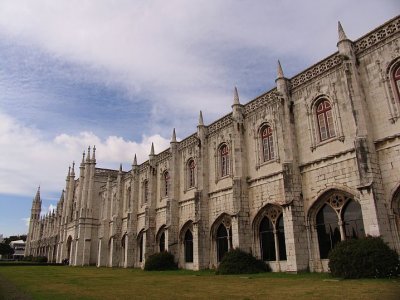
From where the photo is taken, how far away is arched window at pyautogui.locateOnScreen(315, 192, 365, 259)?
1723 centimetres

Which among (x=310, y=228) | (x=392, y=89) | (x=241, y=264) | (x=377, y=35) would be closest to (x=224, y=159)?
(x=241, y=264)

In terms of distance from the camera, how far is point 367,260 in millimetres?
13938

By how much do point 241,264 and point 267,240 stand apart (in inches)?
96.4

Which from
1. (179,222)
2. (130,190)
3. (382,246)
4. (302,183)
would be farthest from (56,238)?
(382,246)

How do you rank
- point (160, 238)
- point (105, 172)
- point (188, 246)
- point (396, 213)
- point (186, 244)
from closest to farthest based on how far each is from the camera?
point (396, 213) → point (188, 246) → point (186, 244) → point (160, 238) → point (105, 172)

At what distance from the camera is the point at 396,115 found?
16016mm

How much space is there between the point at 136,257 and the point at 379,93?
95.5 ft

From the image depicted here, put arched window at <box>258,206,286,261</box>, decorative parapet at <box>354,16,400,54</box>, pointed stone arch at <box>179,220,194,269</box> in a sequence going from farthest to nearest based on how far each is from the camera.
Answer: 1. pointed stone arch at <box>179,220,194,269</box>
2. arched window at <box>258,206,286,261</box>
3. decorative parapet at <box>354,16,400,54</box>

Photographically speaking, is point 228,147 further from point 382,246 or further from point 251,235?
point 382,246

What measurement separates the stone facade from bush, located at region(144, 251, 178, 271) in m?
0.78

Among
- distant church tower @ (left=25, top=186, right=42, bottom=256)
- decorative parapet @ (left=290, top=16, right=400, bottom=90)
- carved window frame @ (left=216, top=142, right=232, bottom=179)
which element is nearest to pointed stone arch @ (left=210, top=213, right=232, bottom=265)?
carved window frame @ (left=216, top=142, right=232, bottom=179)

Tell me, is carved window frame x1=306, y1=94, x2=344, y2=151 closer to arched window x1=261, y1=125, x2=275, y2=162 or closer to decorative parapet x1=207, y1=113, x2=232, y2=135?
arched window x1=261, y1=125, x2=275, y2=162

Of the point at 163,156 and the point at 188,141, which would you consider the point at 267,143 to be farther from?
the point at 163,156

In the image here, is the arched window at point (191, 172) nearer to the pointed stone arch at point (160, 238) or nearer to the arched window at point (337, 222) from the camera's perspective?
the pointed stone arch at point (160, 238)
